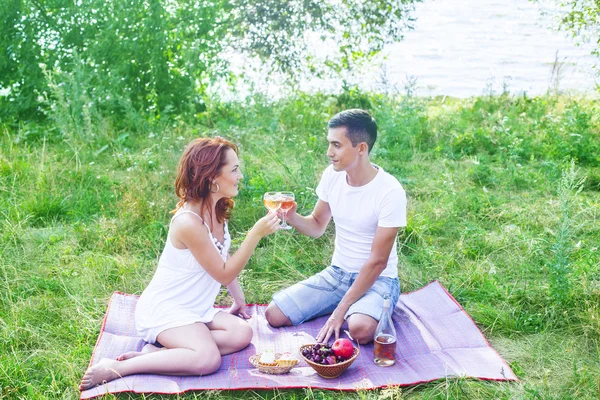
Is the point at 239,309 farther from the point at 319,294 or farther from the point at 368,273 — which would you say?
the point at 368,273

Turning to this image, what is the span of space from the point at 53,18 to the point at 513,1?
1130 centimetres

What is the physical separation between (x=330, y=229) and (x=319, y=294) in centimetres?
121

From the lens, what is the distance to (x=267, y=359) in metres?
3.88

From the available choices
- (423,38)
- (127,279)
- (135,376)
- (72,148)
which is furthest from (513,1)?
(135,376)

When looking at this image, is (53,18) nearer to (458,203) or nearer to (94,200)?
(94,200)

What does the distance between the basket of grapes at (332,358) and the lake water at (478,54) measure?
19.3 ft

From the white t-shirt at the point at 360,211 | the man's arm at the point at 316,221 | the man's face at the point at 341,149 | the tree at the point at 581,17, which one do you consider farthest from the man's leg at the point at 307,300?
the tree at the point at 581,17

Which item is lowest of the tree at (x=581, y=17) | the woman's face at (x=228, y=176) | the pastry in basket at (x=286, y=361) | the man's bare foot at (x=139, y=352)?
the pastry in basket at (x=286, y=361)

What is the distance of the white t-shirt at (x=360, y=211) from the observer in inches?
167

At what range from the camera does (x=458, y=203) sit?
6176 millimetres

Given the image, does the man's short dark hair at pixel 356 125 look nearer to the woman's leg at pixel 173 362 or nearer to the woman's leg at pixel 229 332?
the woman's leg at pixel 229 332

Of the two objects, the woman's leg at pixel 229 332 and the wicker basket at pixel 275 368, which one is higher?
Answer: the woman's leg at pixel 229 332

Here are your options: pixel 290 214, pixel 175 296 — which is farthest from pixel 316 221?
pixel 175 296

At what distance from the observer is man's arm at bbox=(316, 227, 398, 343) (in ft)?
13.8
